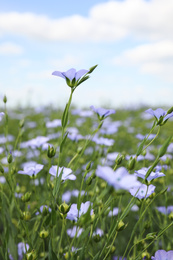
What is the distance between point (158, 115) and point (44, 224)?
0.48m

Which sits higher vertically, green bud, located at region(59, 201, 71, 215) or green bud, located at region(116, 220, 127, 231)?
green bud, located at region(59, 201, 71, 215)

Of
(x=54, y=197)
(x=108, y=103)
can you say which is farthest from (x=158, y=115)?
(x=108, y=103)

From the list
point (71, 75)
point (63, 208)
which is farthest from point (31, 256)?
point (71, 75)

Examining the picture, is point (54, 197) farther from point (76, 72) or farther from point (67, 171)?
point (76, 72)

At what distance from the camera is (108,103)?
448 centimetres

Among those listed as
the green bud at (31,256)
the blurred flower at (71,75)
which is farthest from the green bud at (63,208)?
the blurred flower at (71,75)

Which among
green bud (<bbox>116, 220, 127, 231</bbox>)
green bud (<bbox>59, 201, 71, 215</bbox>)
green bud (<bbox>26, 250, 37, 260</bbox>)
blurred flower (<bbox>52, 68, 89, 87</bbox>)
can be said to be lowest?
green bud (<bbox>26, 250, 37, 260</bbox>)

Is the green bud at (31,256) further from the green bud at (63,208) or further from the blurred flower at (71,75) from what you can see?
the blurred flower at (71,75)

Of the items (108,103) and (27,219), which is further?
(108,103)

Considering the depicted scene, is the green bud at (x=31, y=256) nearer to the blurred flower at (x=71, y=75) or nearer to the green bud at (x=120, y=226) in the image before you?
the green bud at (x=120, y=226)

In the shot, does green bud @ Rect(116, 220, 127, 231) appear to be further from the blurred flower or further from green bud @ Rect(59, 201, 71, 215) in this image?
the blurred flower

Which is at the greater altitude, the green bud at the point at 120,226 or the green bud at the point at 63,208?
the green bud at the point at 63,208

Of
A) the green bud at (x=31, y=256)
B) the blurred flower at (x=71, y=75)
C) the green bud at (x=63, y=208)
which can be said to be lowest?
the green bud at (x=31, y=256)

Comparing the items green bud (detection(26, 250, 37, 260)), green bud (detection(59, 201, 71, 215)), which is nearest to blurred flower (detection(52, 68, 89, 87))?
green bud (detection(59, 201, 71, 215))
